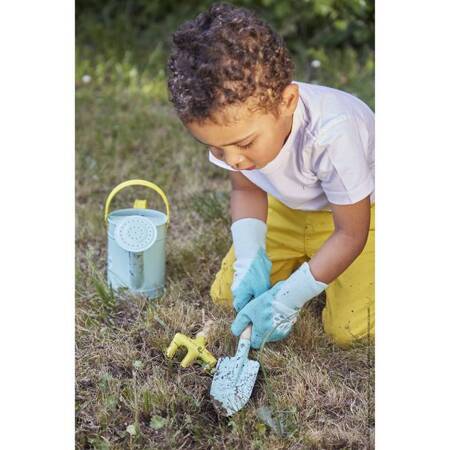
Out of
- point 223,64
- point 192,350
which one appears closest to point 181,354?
point 192,350

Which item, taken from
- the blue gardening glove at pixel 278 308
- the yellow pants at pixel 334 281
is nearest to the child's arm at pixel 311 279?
the blue gardening glove at pixel 278 308

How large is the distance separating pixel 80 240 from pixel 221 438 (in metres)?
0.77

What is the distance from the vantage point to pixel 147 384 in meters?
1.50

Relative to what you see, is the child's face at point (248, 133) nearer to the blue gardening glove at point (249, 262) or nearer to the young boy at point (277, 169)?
the young boy at point (277, 169)

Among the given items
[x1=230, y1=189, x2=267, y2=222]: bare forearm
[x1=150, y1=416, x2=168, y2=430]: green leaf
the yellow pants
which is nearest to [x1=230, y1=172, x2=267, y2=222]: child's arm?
[x1=230, y1=189, x2=267, y2=222]: bare forearm

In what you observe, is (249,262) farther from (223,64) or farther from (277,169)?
(223,64)

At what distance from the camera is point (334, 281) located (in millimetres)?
1724

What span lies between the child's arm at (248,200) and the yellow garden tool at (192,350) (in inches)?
11.7

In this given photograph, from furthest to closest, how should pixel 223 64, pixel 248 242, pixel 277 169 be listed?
pixel 248 242, pixel 277 169, pixel 223 64

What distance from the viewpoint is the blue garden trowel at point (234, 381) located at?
1.45m

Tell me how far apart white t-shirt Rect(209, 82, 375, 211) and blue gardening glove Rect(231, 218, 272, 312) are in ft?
0.51

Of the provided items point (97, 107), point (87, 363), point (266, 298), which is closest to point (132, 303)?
point (87, 363)

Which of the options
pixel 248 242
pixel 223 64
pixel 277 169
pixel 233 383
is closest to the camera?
pixel 223 64

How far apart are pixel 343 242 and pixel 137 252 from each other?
444 millimetres
